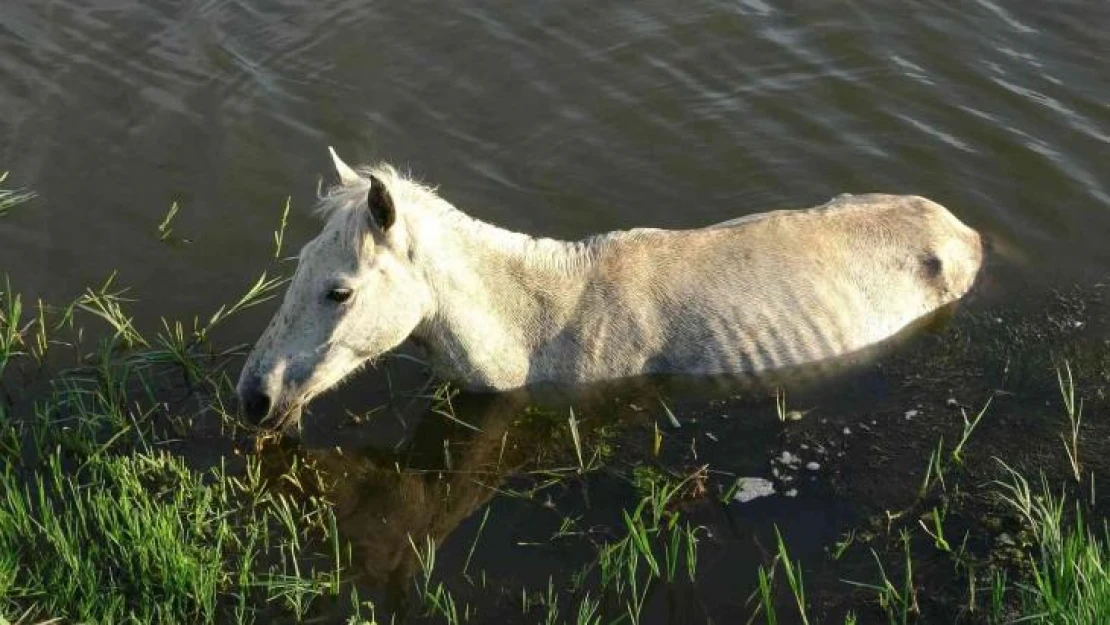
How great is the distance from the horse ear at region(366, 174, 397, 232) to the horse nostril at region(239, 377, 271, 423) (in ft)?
3.60

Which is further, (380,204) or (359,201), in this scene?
(359,201)

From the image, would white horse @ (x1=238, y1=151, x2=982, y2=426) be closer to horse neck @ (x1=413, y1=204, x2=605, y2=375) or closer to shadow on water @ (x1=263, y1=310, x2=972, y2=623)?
horse neck @ (x1=413, y1=204, x2=605, y2=375)

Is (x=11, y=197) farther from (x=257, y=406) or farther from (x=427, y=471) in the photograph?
(x=427, y=471)

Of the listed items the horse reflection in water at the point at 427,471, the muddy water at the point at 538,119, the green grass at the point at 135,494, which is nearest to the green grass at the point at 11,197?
the muddy water at the point at 538,119

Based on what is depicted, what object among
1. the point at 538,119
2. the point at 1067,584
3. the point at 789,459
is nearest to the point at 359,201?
the point at 789,459

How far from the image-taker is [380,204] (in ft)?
20.1

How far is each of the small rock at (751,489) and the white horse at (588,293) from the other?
0.89 metres

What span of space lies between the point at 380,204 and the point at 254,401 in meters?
1.31

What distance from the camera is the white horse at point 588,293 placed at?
6.44 m

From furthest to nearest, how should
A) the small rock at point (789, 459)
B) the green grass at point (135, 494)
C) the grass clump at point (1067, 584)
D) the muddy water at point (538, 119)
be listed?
the muddy water at point (538, 119) → the small rock at point (789, 459) → the green grass at point (135, 494) → the grass clump at point (1067, 584)

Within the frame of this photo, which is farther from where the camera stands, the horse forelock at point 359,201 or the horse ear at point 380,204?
the horse forelock at point 359,201

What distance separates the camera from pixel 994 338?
26.0 ft

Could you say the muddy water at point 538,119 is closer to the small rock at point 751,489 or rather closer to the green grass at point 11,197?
the green grass at point 11,197

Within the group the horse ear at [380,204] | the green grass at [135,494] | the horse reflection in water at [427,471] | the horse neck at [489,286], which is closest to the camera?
the green grass at [135,494]
